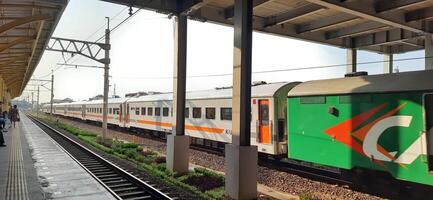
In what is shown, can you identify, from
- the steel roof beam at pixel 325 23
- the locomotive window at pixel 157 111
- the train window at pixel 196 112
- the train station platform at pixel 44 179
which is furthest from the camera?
the locomotive window at pixel 157 111

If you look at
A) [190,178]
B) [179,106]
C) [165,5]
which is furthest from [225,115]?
[165,5]

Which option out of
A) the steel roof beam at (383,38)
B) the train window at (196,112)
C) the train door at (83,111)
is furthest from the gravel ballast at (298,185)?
the train door at (83,111)

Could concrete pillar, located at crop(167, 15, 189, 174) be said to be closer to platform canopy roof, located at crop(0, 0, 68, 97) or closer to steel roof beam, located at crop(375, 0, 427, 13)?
platform canopy roof, located at crop(0, 0, 68, 97)

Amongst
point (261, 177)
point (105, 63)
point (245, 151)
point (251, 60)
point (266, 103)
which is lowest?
point (261, 177)

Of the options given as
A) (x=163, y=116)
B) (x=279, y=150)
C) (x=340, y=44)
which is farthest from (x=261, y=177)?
(x=163, y=116)

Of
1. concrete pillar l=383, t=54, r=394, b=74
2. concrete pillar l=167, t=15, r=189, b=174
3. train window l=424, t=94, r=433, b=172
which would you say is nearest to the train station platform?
concrete pillar l=167, t=15, r=189, b=174

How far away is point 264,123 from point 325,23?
17.6 feet

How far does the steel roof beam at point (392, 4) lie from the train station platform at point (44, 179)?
11.0 metres

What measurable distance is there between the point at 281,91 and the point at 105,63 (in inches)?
528

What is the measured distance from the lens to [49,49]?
79.7 feet


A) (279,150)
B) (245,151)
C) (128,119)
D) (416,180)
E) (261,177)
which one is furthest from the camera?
(128,119)

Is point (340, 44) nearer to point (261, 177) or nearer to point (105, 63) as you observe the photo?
point (261, 177)

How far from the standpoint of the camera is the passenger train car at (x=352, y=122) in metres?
9.40

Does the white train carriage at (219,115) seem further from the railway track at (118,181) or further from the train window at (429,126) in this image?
the train window at (429,126)
